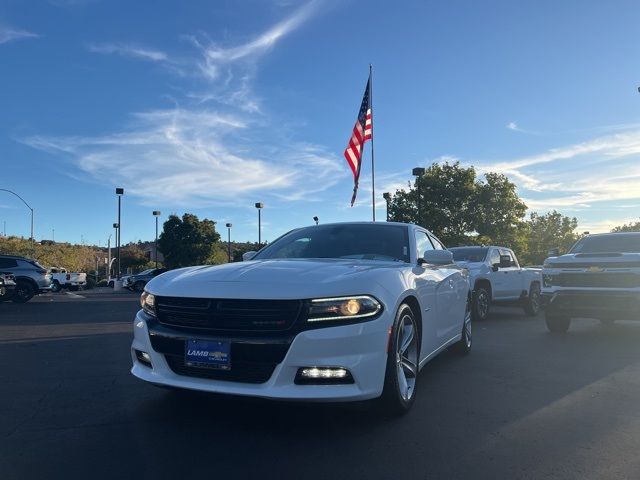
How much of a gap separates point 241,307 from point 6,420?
7.13 feet

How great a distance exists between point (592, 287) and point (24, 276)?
1762 cm

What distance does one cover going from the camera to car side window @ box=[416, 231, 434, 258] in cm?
564

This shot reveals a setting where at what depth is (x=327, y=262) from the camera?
4617 mm

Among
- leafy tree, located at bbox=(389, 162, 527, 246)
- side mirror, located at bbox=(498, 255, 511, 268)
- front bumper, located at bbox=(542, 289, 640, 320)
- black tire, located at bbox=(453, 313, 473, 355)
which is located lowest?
black tire, located at bbox=(453, 313, 473, 355)

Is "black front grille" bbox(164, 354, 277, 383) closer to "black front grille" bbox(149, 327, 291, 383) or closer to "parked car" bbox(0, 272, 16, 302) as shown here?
"black front grille" bbox(149, 327, 291, 383)

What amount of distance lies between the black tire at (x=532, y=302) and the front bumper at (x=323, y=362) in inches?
414

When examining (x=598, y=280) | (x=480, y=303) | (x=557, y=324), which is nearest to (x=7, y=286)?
(x=480, y=303)

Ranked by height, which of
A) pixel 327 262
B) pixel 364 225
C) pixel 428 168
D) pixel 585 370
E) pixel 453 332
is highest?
pixel 428 168

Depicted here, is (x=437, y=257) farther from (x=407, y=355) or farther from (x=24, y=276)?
(x=24, y=276)

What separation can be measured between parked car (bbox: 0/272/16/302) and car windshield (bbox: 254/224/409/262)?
14567 mm

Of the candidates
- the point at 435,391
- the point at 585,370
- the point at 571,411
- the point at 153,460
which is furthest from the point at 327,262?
the point at 585,370

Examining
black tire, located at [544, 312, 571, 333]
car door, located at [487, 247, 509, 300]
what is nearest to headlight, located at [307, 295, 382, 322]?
black tire, located at [544, 312, 571, 333]

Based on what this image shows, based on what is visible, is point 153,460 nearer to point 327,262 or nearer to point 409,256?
point 327,262

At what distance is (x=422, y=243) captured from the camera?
598cm
